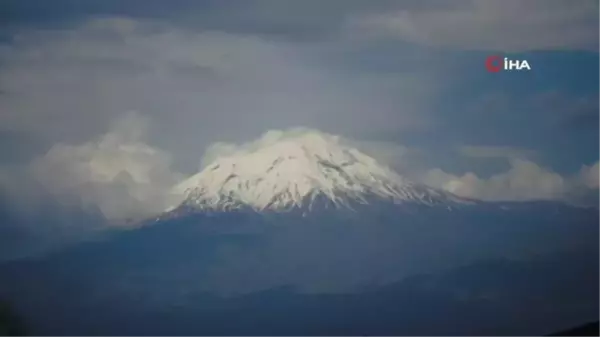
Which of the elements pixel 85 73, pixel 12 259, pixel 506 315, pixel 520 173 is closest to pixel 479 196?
pixel 520 173

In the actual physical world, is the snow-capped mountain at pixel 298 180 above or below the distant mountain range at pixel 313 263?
above

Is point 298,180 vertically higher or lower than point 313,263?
higher

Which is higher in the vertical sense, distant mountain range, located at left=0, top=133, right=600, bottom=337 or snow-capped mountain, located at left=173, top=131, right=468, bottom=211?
snow-capped mountain, located at left=173, top=131, right=468, bottom=211

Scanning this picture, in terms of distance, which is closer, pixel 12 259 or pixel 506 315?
pixel 12 259

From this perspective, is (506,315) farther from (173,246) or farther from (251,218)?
(173,246)

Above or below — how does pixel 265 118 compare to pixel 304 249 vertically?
above

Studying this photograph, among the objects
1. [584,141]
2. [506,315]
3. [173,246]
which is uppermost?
[584,141]

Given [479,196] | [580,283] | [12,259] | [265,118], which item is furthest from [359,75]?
[12,259]
